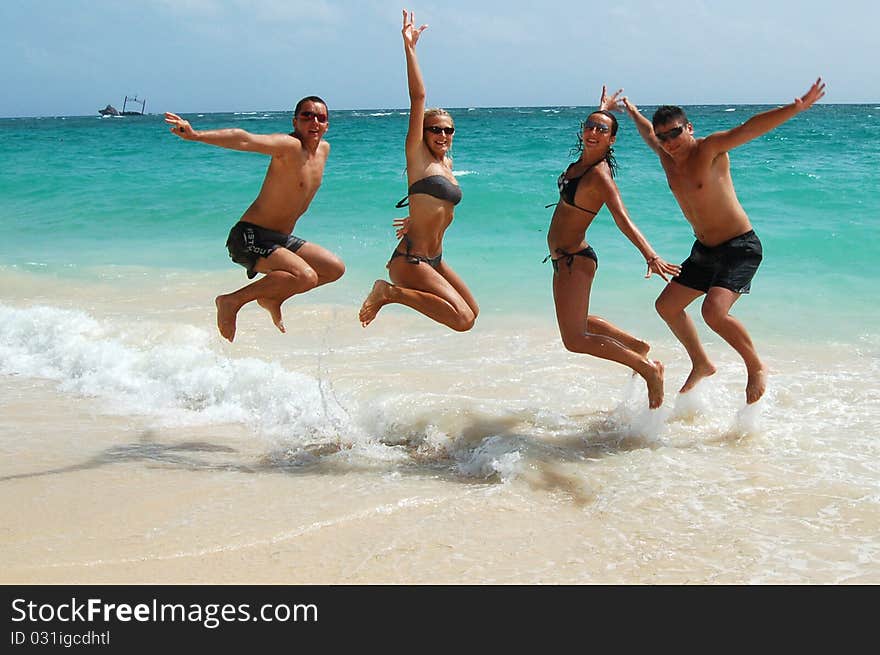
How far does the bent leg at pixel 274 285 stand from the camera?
6.39 m

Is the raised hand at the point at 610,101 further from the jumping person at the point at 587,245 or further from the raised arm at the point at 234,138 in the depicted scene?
the raised arm at the point at 234,138

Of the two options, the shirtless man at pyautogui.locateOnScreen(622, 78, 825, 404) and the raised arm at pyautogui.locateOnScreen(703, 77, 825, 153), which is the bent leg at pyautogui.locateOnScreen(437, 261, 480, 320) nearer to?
the shirtless man at pyautogui.locateOnScreen(622, 78, 825, 404)

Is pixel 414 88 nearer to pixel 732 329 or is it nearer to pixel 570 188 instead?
pixel 570 188

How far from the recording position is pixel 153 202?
2209 cm

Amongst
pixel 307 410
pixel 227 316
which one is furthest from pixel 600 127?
pixel 307 410

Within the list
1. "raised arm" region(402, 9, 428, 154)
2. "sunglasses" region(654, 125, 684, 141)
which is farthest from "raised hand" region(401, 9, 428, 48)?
"sunglasses" region(654, 125, 684, 141)

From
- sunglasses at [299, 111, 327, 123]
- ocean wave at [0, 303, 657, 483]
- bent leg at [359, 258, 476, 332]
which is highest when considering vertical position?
sunglasses at [299, 111, 327, 123]

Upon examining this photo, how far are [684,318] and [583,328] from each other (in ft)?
2.91

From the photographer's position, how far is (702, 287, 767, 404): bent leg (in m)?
6.27

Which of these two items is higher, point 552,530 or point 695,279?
point 695,279

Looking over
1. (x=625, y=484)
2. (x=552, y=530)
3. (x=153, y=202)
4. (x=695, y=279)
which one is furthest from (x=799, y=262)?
(x=153, y=202)

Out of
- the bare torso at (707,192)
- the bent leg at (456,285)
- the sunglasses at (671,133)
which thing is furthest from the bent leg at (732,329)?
the bent leg at (456,285)
